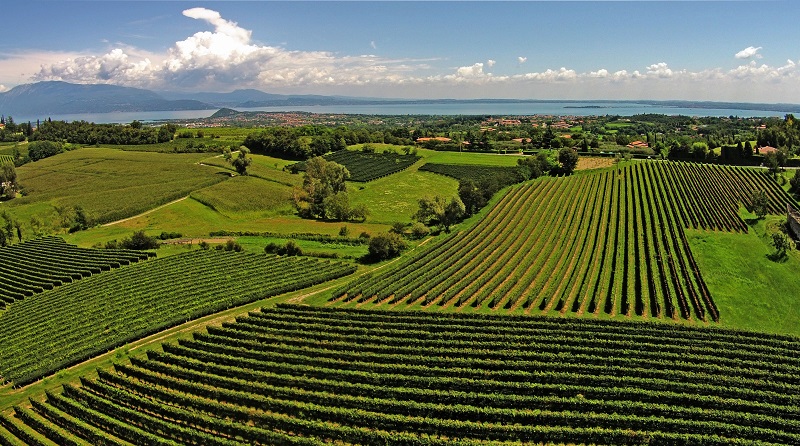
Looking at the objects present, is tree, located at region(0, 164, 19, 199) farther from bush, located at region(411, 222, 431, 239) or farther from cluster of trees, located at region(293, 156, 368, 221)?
bush, located at region(411, 222, 431, 239)

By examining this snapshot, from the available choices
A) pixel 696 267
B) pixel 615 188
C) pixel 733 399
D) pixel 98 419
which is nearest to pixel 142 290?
pixel 98 419

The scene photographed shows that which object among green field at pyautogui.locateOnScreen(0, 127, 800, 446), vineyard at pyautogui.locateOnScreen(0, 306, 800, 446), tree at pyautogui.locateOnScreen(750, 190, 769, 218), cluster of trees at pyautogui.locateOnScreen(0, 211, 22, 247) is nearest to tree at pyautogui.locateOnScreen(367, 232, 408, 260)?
green field at pyautogui.locateOnScreen(0, 127, 800, 446)

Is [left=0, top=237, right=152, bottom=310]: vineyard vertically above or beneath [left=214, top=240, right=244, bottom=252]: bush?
beneath

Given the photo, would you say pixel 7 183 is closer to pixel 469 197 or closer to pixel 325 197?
pixel 325 197

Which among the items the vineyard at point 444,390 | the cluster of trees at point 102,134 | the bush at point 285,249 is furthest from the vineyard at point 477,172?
the cluster of trees at point 102,134

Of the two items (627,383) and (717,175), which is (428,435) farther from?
(717,175)

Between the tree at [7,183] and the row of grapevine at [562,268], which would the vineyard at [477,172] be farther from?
the tree at [7,183]
